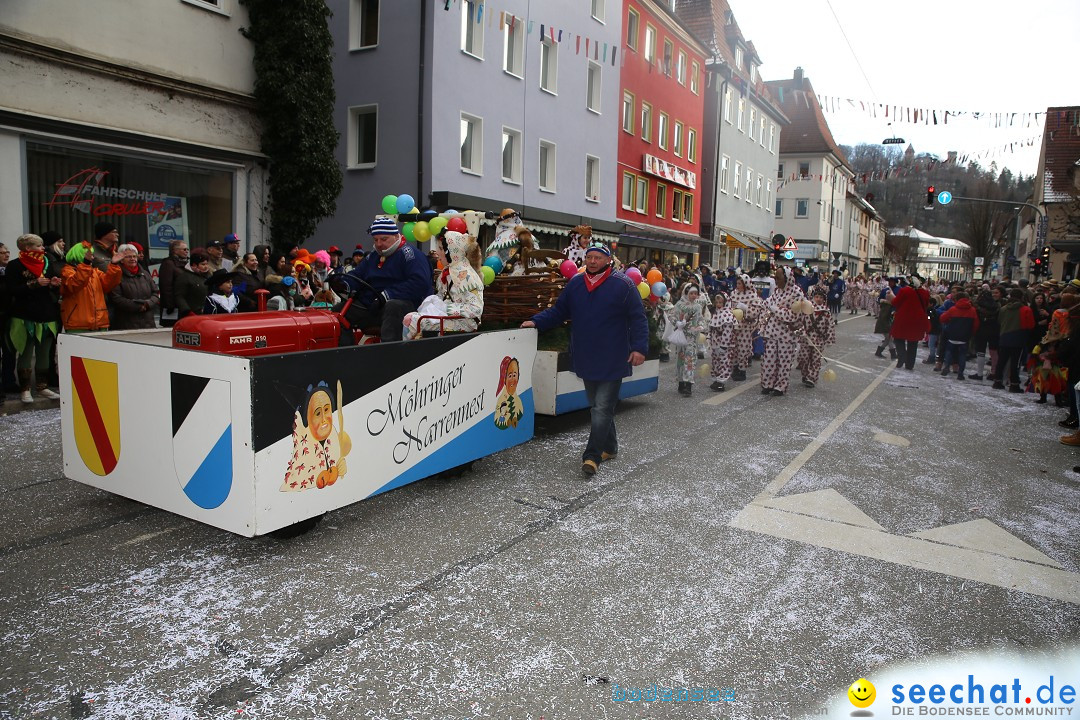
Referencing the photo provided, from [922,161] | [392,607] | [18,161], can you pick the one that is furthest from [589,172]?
[392,607]

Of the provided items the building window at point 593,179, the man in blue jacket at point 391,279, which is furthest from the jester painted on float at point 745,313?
the building window at point 593,179

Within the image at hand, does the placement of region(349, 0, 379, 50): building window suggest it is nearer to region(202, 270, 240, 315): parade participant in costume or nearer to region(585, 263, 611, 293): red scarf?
region(202, 270, 240, 315): parade participant in costume

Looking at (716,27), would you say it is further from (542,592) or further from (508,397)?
(542,592)

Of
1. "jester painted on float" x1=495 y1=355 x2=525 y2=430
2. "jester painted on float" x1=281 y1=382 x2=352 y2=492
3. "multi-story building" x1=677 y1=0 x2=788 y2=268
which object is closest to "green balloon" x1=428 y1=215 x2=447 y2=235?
"jester painted on float" x1=495 y1=355 x2=525 y2=430

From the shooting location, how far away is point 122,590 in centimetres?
373

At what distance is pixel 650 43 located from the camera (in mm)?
30016

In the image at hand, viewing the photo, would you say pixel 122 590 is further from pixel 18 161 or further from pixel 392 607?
pixel 18 161

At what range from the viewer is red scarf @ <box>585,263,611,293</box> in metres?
6.21

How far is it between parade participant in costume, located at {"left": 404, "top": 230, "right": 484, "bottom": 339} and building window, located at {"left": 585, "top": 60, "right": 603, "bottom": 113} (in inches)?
832

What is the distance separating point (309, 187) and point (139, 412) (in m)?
11.3

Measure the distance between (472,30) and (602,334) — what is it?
16.4 metres

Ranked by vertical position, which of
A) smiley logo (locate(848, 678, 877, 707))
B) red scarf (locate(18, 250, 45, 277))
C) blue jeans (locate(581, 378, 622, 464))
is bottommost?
smiley logo (locate(848, 678, 877, 707))

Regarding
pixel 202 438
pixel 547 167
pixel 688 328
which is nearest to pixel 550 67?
pixel 547 167

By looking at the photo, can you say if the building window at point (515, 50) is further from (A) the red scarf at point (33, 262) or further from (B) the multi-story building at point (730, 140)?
(B) the multi-story building at point (730, 140)
